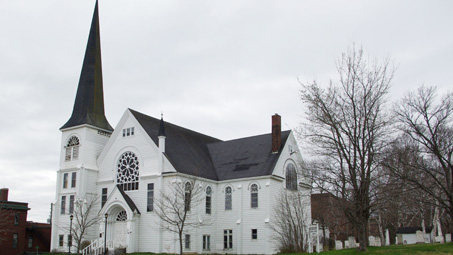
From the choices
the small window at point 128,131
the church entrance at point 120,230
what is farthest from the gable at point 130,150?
the church entrance at point 120,230

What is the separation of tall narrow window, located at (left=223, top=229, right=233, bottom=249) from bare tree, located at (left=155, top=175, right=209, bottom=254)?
2912mm

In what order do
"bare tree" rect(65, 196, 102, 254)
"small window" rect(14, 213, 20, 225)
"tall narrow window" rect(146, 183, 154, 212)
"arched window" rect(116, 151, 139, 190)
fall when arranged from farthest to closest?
"small window" rect(14, 213, 20, 225), "arched window" rect(116, 151, 139, 190), "bare tree" rect(65, 196, 102, 254), "tall narrow window" rect(146, 183, 154, 212)

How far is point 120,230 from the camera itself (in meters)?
39.7

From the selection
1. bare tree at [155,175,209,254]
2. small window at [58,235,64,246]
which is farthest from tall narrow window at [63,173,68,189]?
bare tree at [155,175,209,254]

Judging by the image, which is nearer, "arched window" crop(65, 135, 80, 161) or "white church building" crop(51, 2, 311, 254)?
"white church building" crop(51, 2, 311, 254)

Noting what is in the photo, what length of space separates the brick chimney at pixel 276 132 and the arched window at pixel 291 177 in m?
2.56

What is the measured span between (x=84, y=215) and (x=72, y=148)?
7587mm

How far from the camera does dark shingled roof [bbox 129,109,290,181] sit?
40438 millimetres

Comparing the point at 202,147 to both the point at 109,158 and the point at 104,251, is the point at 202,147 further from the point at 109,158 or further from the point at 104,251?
the point at 104,251

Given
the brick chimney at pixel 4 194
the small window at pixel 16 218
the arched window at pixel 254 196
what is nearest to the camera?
the arched window at pixel 254 196

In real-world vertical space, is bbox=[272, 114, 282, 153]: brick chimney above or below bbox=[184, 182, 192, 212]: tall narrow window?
above

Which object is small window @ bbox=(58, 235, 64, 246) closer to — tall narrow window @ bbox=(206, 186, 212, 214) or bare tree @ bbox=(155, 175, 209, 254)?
bare tree @ bbox=(155, 175, 209, 254)

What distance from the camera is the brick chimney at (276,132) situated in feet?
137

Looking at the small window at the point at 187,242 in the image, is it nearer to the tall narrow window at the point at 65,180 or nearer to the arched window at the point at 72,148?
the tall narrow window at the point at 65,180
